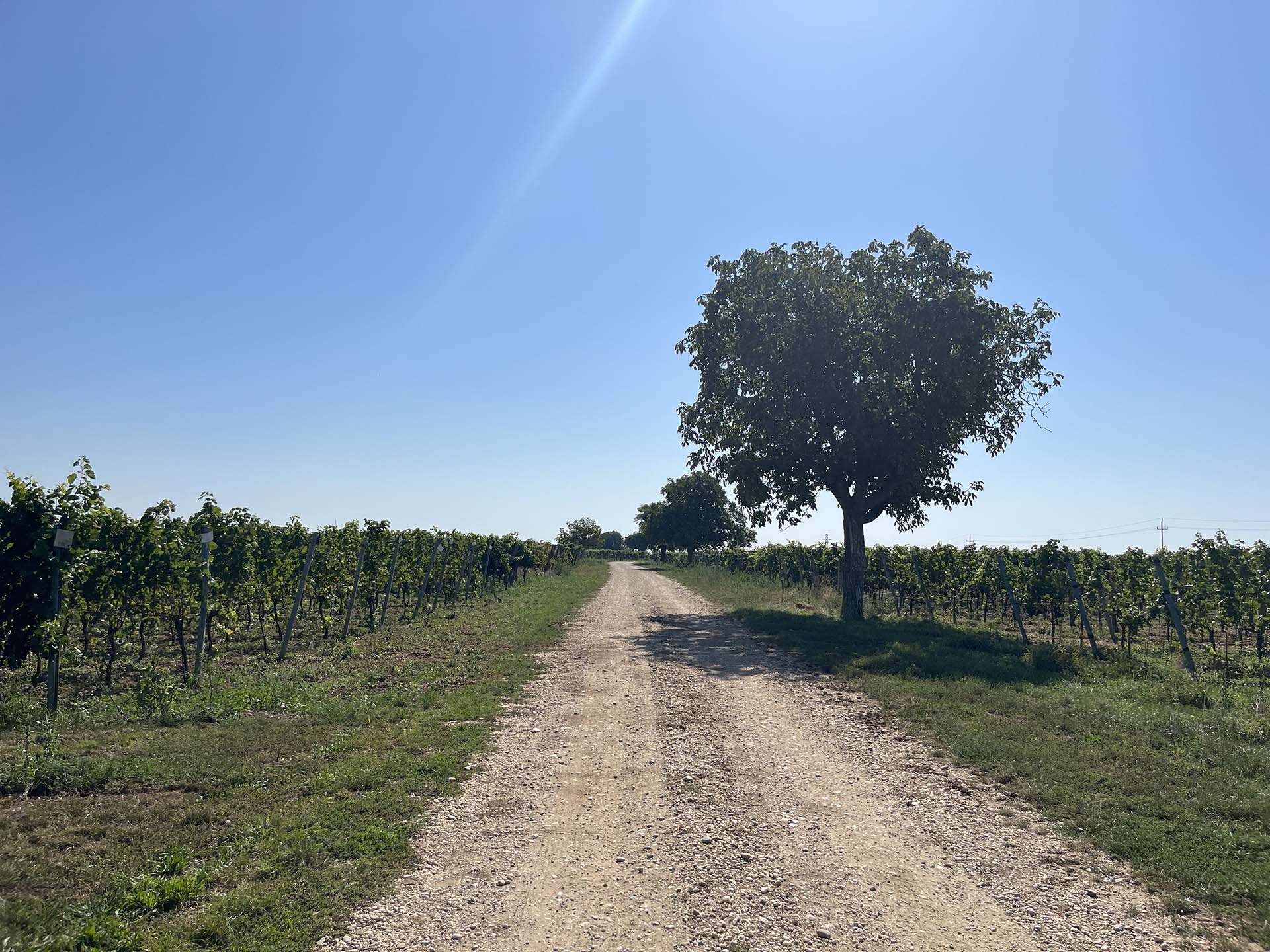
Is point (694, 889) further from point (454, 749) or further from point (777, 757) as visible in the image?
point (454, 749)

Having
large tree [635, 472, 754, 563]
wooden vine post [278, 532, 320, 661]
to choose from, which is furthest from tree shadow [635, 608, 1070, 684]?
large tree [635, 472, 754, 563]

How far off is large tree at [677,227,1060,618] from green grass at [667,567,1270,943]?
7.43 meters

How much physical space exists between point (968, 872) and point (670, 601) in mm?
24834

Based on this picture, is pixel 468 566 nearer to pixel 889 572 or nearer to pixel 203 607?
pixel 203 607

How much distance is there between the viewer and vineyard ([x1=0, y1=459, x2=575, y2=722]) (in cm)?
877

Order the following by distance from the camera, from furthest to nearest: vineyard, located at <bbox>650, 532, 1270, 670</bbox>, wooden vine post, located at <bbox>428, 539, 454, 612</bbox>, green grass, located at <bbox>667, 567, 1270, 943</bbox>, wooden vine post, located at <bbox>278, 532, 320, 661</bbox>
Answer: wooden vine post, located at <bbox>428, 539, 454, 612</bbox> < vineyard, located at <bbox>650, 532, 1270, 670</bbox> < wooden vine post, located at <bbox>278, 532, 320, 661</bbox> < green grass, located at <bbox>667, 567, 1270, 943</bbox>

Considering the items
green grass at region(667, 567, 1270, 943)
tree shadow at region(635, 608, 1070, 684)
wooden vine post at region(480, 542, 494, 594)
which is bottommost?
tree shadow at region(635, 608, 1070, 684)

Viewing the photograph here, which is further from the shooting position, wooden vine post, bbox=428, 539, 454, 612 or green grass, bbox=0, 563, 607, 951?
wooden vine post, bbox=428, 539, 454, 612

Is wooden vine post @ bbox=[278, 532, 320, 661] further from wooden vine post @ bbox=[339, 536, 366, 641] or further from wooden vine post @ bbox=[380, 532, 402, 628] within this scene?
wooden vine post @ bbox=[380, 532, 402, 628]

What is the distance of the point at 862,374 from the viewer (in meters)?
22.3

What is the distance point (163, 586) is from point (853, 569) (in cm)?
1865

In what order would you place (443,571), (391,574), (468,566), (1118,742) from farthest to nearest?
1. (468,566)
2. (443,571)
3. (391,574)
4. (1118,742)

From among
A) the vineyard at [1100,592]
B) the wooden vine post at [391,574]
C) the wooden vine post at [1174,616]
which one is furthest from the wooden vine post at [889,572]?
the wooden vine post at [391,574]

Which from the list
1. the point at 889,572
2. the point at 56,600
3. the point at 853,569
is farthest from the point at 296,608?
the point at 889,572
